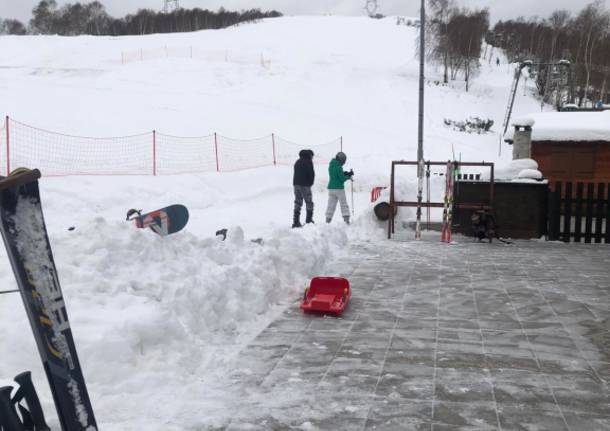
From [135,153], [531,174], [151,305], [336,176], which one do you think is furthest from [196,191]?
[151,305]

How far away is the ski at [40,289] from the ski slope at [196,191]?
913mm

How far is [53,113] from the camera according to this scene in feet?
99.4

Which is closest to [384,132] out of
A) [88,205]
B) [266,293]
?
[88,205]

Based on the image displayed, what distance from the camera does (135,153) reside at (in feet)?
80.1

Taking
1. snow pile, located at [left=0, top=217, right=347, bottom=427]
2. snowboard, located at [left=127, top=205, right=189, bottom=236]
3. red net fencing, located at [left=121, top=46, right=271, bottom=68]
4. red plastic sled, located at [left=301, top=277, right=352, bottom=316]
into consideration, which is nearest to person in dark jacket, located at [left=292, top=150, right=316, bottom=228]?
snow pile, located at [left=0, top=217, right=347, bottom=427]

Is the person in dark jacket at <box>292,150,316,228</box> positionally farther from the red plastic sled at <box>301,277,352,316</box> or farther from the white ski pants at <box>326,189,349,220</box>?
the red plastic sled at <box>301,277,352,316</box>

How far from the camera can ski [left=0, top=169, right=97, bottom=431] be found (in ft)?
8.71

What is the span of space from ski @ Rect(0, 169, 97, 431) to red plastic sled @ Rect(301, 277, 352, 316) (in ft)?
12.4

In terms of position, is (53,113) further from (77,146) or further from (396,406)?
(396,406)

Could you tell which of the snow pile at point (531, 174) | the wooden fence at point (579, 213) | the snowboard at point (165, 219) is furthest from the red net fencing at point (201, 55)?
the snowboard at point (165, 219)

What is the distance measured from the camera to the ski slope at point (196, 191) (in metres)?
4.48

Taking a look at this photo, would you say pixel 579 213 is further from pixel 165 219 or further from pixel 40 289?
pixel 40 289

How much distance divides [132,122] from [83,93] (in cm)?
927

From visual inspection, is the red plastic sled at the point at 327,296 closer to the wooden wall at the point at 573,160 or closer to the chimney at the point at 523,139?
the chimney at the point at 523,139
